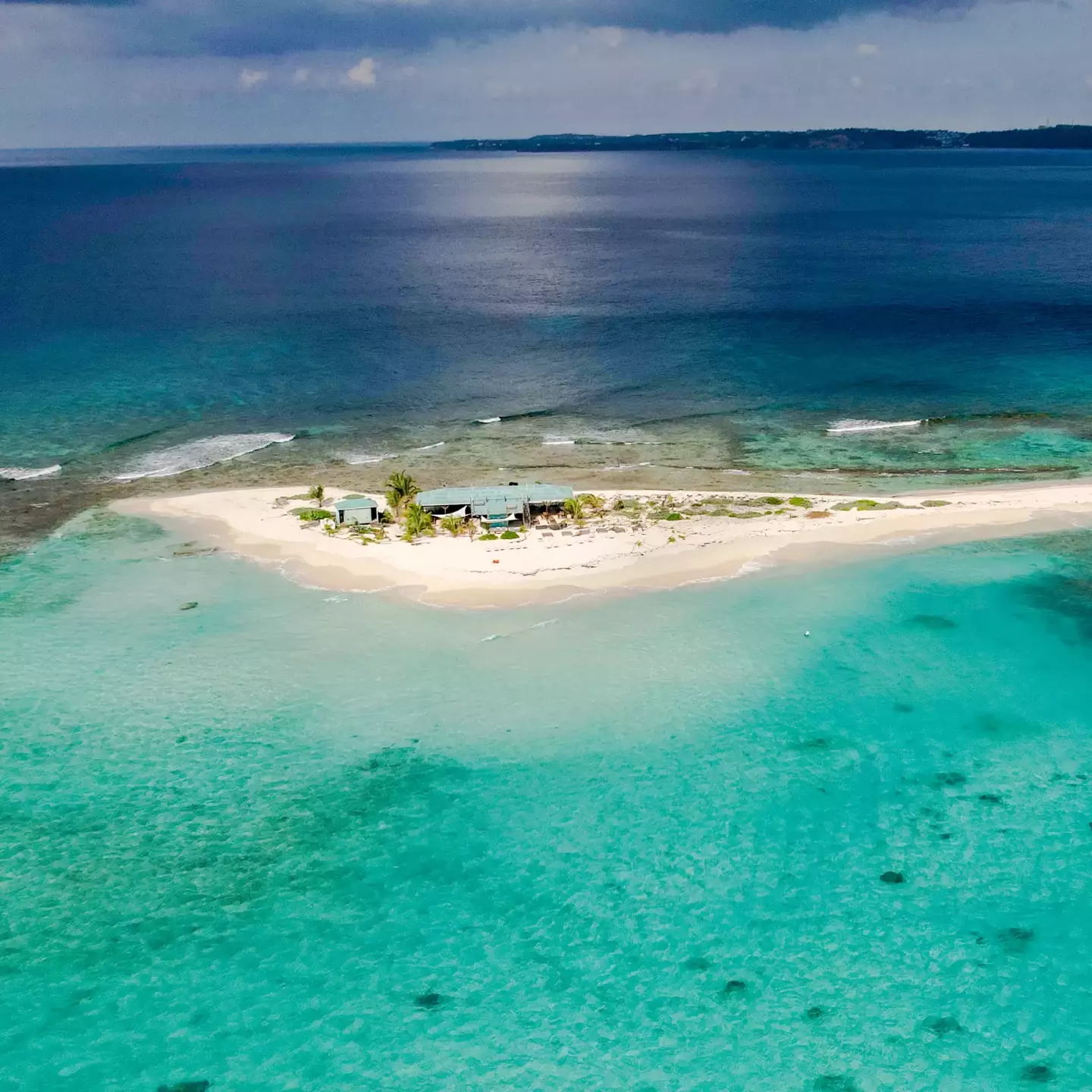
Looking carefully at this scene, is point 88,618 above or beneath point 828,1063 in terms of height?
above

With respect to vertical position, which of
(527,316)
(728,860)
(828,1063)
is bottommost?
(828,1063)

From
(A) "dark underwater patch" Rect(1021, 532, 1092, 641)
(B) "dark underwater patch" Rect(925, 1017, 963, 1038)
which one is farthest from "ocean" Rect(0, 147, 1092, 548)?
(B) "dark underwater patch" Rect(925, 1017, 963, 1038)

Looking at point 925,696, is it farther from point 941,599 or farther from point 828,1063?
point 828,1063

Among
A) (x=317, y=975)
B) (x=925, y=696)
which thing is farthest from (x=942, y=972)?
(x=317, y=975)

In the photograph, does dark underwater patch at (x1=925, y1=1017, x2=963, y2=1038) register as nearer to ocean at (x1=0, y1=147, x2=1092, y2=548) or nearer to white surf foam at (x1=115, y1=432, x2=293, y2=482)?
ocean at (x1=0, y1=147, x2=1092, y2=548)

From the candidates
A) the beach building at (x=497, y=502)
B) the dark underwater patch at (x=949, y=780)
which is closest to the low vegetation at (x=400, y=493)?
the beach building at (x=497, y=502)

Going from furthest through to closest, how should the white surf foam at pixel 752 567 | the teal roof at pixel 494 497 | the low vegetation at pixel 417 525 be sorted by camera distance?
the teal roof at pixel 494 497 → the low vegetation at pixel 417 525 → the white surf foam at pixel 752 567

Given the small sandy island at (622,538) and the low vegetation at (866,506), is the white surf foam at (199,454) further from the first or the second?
the low vegetation at (866,506)
